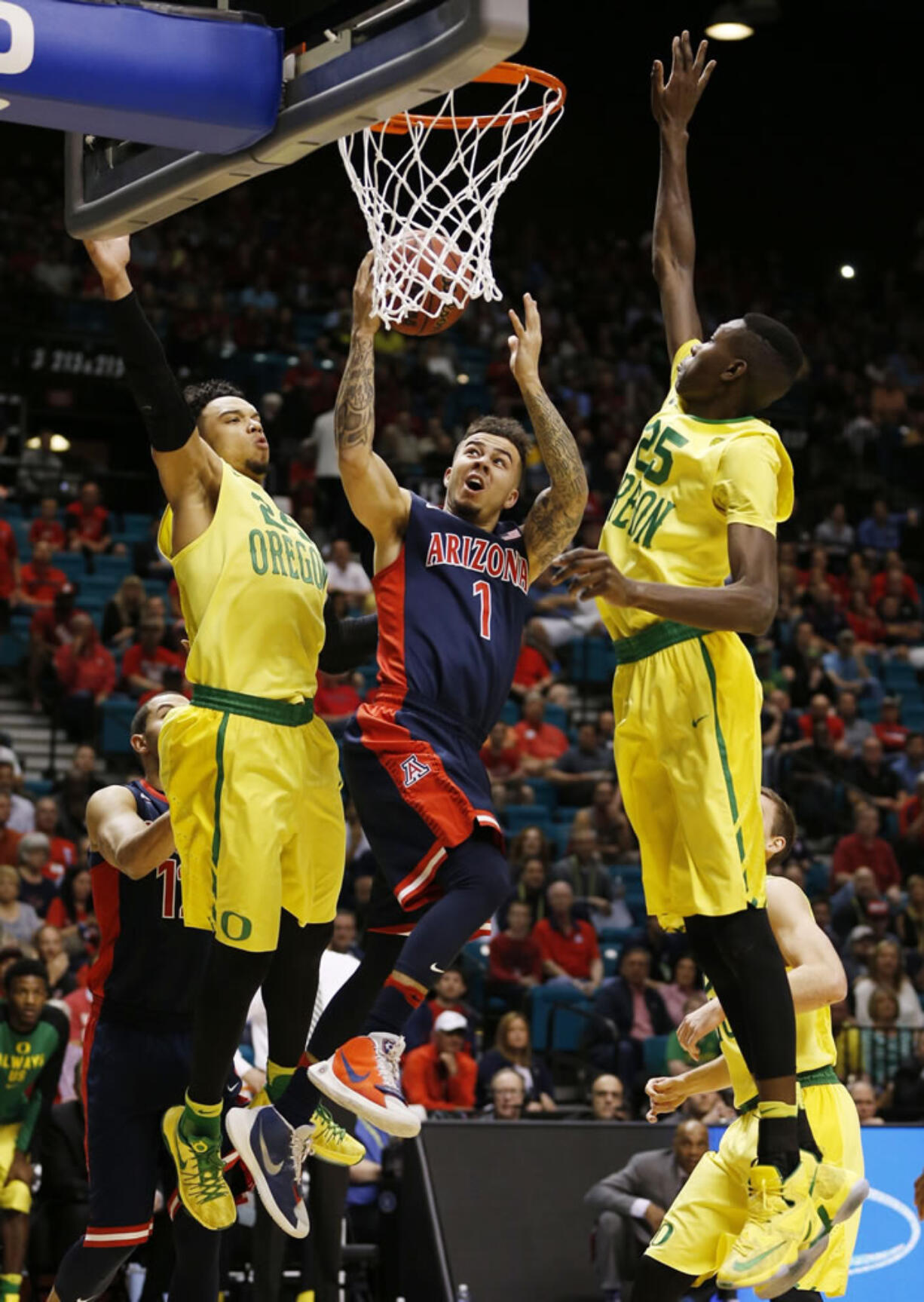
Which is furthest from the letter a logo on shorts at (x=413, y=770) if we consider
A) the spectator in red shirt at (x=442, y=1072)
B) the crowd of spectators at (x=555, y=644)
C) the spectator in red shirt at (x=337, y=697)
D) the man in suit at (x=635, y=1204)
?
the spectator in red shirt at (x=337, y=697)

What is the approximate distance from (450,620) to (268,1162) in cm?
168

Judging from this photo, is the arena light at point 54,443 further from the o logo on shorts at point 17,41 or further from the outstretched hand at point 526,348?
the o logo on shorts at point 17,41

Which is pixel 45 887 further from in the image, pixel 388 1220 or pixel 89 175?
pixel 89 175

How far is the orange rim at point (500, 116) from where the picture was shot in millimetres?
6449

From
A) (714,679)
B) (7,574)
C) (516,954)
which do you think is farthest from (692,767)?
(7,574)

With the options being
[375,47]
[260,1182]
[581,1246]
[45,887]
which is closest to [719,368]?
[375,47]

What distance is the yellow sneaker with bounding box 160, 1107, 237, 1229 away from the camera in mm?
5430

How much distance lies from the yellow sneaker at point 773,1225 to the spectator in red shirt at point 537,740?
10515 millimetres

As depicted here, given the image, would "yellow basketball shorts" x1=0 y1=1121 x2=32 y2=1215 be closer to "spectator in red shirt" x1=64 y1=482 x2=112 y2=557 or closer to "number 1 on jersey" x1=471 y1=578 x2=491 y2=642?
"number 1 on jersey" x1=471 y1=578 x2=491 y2=642

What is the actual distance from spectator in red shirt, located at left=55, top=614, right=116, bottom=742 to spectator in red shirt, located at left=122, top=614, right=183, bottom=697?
0.59 ft

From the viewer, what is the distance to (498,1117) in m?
10.6

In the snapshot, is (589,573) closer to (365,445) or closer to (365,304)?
(365,445)

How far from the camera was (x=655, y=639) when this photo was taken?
5223 mm

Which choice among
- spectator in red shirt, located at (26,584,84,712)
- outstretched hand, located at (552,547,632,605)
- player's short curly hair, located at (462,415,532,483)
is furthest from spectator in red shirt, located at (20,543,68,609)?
outstretched hand, located at (552,547,632,605)
